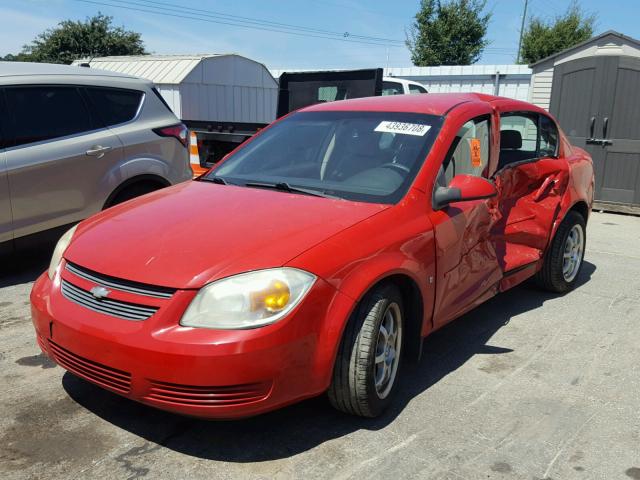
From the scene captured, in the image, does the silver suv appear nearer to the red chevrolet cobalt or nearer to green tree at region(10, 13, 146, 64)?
the red chevrolet cobalt

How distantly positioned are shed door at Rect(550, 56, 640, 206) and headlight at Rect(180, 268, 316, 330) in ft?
29.3

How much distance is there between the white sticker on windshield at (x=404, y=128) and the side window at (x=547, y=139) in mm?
1808

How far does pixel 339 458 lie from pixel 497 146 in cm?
245

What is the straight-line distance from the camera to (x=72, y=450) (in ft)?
8.89

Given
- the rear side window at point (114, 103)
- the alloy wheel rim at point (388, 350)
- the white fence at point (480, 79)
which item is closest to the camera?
the alloy wheel rim at point (388, 350)

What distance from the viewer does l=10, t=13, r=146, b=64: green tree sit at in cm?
3328

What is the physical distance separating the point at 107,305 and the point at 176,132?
3.82 meters

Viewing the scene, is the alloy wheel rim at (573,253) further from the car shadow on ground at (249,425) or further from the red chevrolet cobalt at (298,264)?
the car shadow on ground at (249,425)

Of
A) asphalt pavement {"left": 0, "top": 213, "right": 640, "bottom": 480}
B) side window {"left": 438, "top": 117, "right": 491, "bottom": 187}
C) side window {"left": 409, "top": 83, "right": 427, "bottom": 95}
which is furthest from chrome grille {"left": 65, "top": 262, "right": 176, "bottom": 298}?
side window {"left": 409, "top": 83, "right": 427, "bottom": 95}

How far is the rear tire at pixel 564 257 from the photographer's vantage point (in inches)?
195

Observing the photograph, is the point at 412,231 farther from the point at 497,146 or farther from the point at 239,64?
the point at 239,64

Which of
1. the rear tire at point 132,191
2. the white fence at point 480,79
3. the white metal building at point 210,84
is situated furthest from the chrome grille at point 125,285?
the white fence at point 480,79

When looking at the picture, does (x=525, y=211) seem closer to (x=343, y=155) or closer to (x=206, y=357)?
(x=343, y=155)

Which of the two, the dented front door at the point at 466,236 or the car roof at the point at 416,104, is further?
the car roof at the point at 416,104
